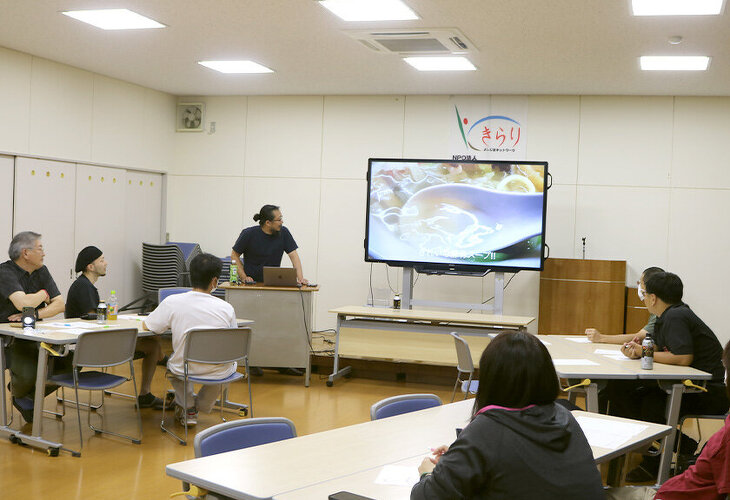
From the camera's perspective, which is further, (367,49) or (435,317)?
(435,317)

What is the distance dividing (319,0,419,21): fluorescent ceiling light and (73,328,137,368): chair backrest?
9.23 ft

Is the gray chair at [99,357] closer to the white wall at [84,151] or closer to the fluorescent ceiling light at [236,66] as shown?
the white wall at [84,151]

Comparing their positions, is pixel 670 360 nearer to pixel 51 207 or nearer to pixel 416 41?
pixel 416 41

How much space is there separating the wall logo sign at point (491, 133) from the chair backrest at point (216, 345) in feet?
15.7

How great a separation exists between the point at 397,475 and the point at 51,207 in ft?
22.5

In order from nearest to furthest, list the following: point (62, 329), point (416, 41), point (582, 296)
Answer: point (62, 329) → point (416, 41) → point (582, 296)

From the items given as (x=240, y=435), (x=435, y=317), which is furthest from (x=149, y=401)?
(x=240, y=435)

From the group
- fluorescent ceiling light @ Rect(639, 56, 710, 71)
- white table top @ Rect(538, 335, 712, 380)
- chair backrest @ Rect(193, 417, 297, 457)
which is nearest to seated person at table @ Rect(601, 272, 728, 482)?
white table top @ Rect(538, 335, 712, 380)

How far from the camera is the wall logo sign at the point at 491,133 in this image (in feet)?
29.8

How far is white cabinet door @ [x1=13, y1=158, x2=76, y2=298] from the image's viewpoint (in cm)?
788

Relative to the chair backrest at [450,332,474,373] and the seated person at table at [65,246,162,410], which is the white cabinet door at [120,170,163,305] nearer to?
the seated person at table at [65,246,162,410]

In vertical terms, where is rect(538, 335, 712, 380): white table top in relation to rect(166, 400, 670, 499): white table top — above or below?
above

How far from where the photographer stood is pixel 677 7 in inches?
211

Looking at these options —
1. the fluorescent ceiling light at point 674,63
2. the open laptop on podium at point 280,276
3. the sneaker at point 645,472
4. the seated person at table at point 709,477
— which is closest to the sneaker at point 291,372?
the open laptop on podium at point 280,276
